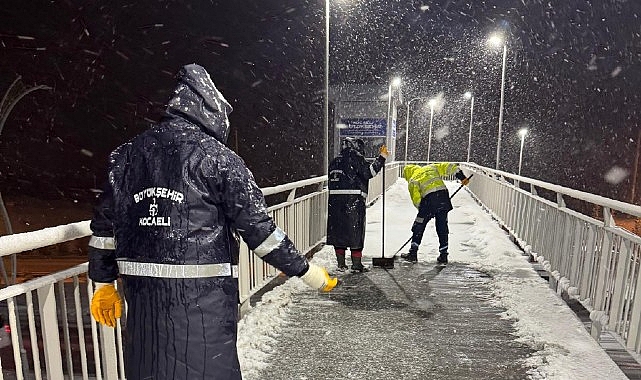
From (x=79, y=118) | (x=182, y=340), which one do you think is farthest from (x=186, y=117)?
(x=79, y=118)

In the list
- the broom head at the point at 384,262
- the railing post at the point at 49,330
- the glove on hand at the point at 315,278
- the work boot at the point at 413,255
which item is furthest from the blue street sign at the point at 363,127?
the railing post at the point at 49,330

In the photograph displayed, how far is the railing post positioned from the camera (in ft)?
7.73

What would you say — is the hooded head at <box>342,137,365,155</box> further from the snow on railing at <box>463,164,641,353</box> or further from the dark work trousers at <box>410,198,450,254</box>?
the snow on railing at <box>463,164,641,353</box>

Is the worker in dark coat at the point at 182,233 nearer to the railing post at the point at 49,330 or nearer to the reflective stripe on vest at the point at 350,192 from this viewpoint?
the railing post at the point at 49,330

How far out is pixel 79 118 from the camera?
86.1 metres

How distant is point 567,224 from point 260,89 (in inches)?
3919

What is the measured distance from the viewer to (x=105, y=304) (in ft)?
7.88

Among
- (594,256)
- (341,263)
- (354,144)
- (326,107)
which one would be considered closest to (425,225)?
(341,263)

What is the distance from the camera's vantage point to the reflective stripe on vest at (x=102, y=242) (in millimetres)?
2223

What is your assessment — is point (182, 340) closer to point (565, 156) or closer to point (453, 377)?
point (453, 377)

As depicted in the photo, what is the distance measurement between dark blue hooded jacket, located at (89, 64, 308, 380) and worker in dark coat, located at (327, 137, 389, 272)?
173 inches

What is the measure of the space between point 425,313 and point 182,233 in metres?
3.75

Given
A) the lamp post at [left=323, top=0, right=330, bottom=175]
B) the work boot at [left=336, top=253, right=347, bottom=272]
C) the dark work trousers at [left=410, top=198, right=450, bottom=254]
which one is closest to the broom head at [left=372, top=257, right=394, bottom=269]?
the work boot at [left=336, top=253, right=347, bottom=272]

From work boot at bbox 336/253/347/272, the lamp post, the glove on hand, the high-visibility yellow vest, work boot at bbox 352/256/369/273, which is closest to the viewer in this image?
the glove on hand
